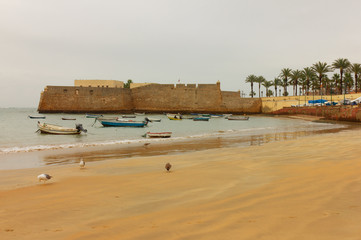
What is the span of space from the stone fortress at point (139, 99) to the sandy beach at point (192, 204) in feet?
206

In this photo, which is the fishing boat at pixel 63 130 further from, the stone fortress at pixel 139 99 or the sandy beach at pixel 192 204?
the stone fortress at pixel 139 99

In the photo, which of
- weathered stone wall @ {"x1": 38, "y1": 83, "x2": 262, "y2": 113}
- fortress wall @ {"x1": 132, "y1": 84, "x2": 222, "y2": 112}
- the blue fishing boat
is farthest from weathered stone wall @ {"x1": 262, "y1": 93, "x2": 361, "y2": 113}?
the blue fishing boat

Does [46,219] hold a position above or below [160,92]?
below

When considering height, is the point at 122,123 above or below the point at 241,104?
below

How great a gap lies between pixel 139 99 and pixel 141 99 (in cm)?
53

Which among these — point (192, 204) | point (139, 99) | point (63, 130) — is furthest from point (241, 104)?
point (192, 204)

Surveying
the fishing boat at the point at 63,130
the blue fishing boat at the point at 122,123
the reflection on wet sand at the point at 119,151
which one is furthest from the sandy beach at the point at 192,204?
the blue fishing boat at the point at 122,123

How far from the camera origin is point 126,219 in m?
3.67

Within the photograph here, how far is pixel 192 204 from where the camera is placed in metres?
4.24

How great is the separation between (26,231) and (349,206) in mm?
4281

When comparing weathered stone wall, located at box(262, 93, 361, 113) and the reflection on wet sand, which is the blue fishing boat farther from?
weathered stone wall, located at box(262, 93, 361, 113)

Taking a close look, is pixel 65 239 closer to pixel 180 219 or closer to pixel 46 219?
pixel 46 219

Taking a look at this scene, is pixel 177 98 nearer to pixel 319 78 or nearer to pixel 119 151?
pixel 319 78

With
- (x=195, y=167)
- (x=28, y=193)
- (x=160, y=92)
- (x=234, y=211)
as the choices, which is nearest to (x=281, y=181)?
(x=234, y=211)
